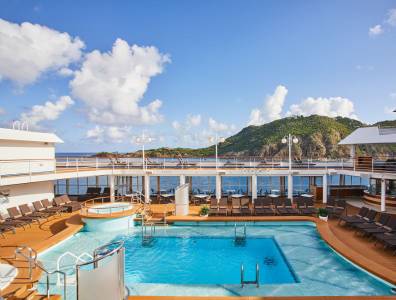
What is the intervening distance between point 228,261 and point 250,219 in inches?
170

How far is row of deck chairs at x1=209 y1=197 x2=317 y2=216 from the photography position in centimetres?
1532

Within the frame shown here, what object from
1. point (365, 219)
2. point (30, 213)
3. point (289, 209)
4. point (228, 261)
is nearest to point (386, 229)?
point (365, 219)

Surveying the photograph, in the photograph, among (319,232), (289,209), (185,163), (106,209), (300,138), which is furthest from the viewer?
(300,138)

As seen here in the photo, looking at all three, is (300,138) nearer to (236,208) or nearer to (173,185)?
(173,185)

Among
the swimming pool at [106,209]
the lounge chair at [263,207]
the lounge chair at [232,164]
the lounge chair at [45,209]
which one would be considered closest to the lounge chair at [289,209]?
the lounge chair at [263,207]

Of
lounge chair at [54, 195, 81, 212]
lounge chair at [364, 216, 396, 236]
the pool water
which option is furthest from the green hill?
lounge chair at [364, 216, 396, 236]

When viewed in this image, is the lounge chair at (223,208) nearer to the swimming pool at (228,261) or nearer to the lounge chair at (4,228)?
the swimming pool at (228,261)

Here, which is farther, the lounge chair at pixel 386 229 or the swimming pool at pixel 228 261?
the lounge chair at pixel 386 229

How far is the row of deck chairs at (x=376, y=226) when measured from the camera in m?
9.92

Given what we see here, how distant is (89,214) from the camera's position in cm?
1405

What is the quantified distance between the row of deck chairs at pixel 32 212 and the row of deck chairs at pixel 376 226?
15.0 metres

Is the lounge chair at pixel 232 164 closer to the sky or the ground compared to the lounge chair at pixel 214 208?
closer to the sky

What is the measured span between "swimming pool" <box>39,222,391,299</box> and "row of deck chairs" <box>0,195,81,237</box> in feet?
8.68

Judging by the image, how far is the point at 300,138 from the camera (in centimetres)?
7412
